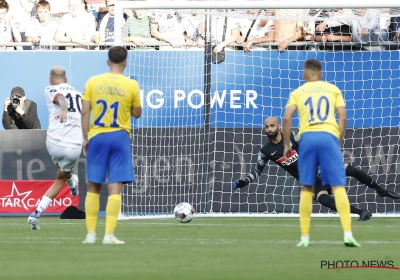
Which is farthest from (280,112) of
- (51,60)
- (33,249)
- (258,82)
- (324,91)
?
(33,249)

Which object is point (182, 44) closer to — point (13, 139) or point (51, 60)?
point (51, 60)

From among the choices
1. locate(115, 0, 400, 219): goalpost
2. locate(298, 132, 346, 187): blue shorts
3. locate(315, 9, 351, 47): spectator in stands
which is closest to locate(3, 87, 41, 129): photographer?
locate(115, 0, 400, 219): goalpost

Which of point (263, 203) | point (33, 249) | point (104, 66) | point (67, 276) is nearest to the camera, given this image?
point (67, 276)

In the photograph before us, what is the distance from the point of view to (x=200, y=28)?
60.1 feet

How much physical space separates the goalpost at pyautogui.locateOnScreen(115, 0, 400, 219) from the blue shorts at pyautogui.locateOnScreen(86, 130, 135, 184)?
6.80m

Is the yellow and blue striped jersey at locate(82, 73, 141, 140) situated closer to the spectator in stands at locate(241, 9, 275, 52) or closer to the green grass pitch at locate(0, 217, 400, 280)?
the green grass pitch at locate(0, 217, 400, 280)

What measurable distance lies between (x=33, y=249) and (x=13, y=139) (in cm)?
832

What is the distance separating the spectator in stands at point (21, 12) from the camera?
2042 centimetres

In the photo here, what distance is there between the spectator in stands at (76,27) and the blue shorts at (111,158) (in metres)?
10.5

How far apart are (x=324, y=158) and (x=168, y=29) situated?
33.4ft

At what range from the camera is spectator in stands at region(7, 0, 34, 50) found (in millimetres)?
20422

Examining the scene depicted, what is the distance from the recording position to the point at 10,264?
7.38 metres

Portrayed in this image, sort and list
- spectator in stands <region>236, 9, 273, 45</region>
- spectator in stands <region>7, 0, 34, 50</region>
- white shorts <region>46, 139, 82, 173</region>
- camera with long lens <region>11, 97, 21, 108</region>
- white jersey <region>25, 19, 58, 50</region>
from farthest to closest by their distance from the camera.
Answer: spectator in stands <region>7, 0, 34, 50</region>
white jersey <region>25, 19, 58, 50</region>
spectator in stands <region>236, 9, 273, 45</region>
camera with long lens <region>11, 97, 21, 108</region>
white shorts <region>46, 139, 82, 173</region>

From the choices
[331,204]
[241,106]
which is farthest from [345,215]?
[241,106]
